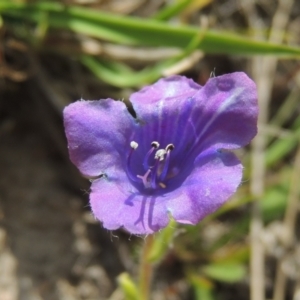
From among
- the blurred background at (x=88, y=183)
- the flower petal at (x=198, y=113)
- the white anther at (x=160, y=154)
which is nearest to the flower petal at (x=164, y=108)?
the flower petal at (x=198, y=113)

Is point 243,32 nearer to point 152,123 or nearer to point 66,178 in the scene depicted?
point 66,178

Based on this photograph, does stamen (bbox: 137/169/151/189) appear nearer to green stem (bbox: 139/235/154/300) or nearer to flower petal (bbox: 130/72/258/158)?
flower petal (bbox: 130/72/258/158)

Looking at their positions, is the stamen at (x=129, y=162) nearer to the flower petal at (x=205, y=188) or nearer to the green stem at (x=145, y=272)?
the flower petal at (x=205, y=188)

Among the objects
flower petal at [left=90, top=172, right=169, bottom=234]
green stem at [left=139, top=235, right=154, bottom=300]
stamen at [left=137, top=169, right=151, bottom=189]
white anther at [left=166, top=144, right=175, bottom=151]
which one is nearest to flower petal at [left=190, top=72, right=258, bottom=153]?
white anther at [left=166, top=144, right=175, bottom=151]

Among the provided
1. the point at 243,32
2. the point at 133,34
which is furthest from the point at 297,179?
the point at 133,34

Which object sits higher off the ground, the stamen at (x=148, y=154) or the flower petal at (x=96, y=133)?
the flower petal at (x=96, y=133)

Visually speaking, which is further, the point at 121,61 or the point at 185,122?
the point at 121,61

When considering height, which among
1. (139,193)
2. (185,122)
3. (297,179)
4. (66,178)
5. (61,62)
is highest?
(61,62)
